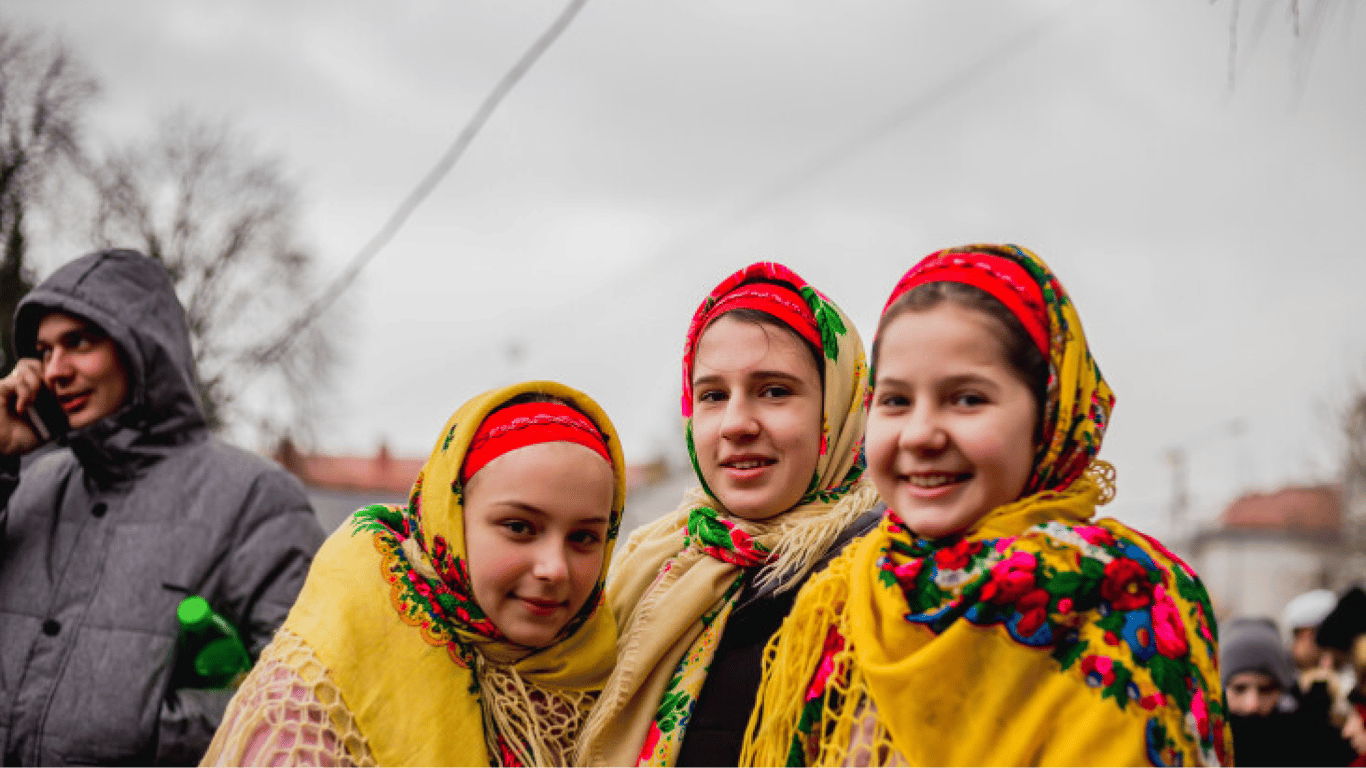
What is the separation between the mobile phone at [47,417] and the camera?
3.37m

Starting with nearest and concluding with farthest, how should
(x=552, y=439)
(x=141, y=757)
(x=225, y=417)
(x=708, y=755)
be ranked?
(x=708, y=755)
(x=552, y=439)
(x=141, y=757)
(x=225, y=417)

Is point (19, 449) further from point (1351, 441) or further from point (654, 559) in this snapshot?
point (1351, 441)

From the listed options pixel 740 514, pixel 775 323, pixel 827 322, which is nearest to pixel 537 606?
pixel 740 514

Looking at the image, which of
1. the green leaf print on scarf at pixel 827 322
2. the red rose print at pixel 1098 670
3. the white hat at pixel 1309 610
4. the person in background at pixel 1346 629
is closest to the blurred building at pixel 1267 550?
the white hat at pixel 1309 610

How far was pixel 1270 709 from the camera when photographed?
5234 millimetres

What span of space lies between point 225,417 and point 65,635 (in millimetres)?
11466

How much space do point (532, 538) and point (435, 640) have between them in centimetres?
29

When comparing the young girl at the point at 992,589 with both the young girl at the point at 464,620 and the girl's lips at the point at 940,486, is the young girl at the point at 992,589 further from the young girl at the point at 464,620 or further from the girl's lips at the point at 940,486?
the young girl at the point at 464,620

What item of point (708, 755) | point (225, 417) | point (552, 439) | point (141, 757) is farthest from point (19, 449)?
point (225, 417)

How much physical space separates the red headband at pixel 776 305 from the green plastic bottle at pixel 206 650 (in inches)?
64.3

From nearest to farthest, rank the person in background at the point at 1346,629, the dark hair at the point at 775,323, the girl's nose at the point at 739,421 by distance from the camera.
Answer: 1. the girl's nose at the point at 739,421
2. the dark hair at the point at 775,323
3. the person in background at the point at 1346,629

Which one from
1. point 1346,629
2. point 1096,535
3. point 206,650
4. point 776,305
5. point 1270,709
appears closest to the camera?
point 1096,535

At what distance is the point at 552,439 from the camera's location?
2.43 metres

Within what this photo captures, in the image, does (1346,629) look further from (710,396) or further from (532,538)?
(532,538)
